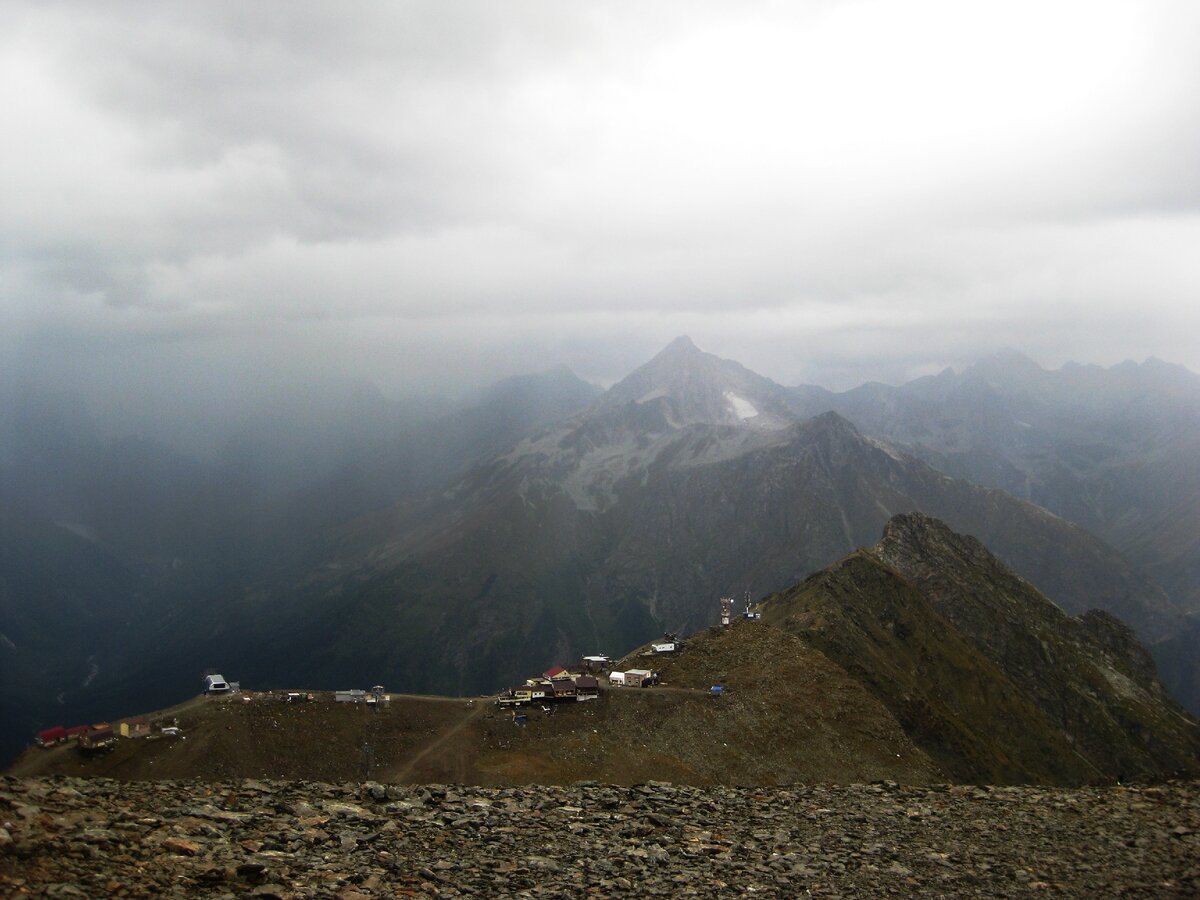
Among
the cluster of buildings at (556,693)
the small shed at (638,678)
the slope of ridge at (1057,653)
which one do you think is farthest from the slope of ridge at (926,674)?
the cluster of buildings at (556,693)

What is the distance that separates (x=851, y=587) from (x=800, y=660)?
3366cm

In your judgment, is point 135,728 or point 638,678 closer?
point 135,728

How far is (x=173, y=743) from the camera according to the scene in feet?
204

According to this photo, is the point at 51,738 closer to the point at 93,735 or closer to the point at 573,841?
the point at 93,735

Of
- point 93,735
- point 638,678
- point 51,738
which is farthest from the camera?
point 638,678

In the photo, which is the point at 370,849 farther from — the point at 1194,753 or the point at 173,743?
the point at 1194,753

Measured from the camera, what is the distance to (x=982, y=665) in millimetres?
118000

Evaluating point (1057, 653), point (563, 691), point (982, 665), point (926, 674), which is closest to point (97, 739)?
point (563, 691)

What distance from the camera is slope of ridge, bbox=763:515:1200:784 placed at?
311 ft

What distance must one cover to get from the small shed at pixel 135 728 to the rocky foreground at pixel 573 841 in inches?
1703

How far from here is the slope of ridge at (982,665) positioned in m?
94.9

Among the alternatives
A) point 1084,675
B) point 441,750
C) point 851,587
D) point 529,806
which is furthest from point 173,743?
point 1084,675

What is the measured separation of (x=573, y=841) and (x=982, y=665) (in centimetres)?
11247

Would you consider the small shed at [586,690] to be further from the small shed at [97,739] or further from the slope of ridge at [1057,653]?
the slope of ridge at [1057,653]
